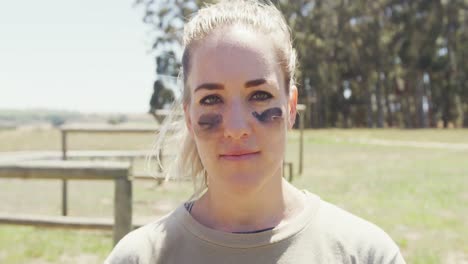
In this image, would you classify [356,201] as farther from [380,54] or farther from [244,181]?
[380,54]

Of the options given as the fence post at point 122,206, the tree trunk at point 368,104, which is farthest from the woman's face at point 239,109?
the tree trunk at point 368,104

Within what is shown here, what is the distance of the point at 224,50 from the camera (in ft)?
4.21

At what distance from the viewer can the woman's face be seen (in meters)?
1.26

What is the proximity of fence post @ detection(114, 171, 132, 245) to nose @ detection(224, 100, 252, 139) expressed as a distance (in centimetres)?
225

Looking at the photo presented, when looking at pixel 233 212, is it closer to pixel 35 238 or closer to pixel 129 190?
pixel 129 190

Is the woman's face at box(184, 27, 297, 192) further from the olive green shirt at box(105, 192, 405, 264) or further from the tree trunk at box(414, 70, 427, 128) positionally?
the tree trunk at box(414, 70, 427, 128)

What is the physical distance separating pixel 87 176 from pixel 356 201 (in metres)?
5.23

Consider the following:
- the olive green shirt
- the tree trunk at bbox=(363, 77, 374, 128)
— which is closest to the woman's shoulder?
the olive green shirt

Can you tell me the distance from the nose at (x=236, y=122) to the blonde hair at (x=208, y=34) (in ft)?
0.56

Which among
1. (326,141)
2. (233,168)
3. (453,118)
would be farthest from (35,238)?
(453,118)

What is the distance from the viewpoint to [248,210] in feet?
4.43

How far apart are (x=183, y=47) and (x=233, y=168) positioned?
38 cm

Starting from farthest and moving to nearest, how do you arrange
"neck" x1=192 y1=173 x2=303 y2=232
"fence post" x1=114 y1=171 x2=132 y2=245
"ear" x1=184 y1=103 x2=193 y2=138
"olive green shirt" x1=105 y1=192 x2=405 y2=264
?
"fence post" x1=114 y1=171 x2=132 y2=245, "ear" x1=184 y1=103 x2=193 y2=138, "neck" x1=192 y1=173 x2=303 y2=232, "olive green shirt" x1=105 y1=192 x2=405 y2=264

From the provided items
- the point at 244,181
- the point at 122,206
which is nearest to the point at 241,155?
the point at 244,181
